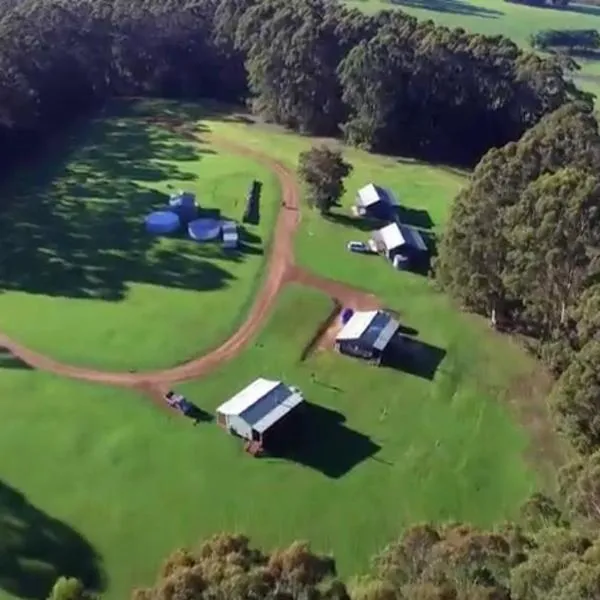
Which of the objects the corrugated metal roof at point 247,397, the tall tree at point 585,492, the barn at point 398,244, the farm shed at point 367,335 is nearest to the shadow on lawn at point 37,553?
the corrugated metal roof at point 247,397

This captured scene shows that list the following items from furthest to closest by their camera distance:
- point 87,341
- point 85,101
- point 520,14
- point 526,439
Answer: point 520,14, point 85,101, point 87,341, point 526,439

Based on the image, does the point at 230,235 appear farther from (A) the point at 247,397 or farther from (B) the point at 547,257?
(B) the point at 547,257

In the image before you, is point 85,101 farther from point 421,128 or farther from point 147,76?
point 421,128

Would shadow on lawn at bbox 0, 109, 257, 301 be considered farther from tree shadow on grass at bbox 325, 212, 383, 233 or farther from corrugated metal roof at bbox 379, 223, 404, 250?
Answer: corrugated metal roof at bbox 379, 223, 404, 250

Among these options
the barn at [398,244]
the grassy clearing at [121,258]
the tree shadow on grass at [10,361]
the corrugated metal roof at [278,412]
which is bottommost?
the tree shadow on grass at [10,361]

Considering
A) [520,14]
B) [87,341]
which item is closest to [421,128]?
[87,341]

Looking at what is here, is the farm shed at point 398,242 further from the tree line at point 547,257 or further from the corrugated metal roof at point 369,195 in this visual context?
the tree line at point 547,257
